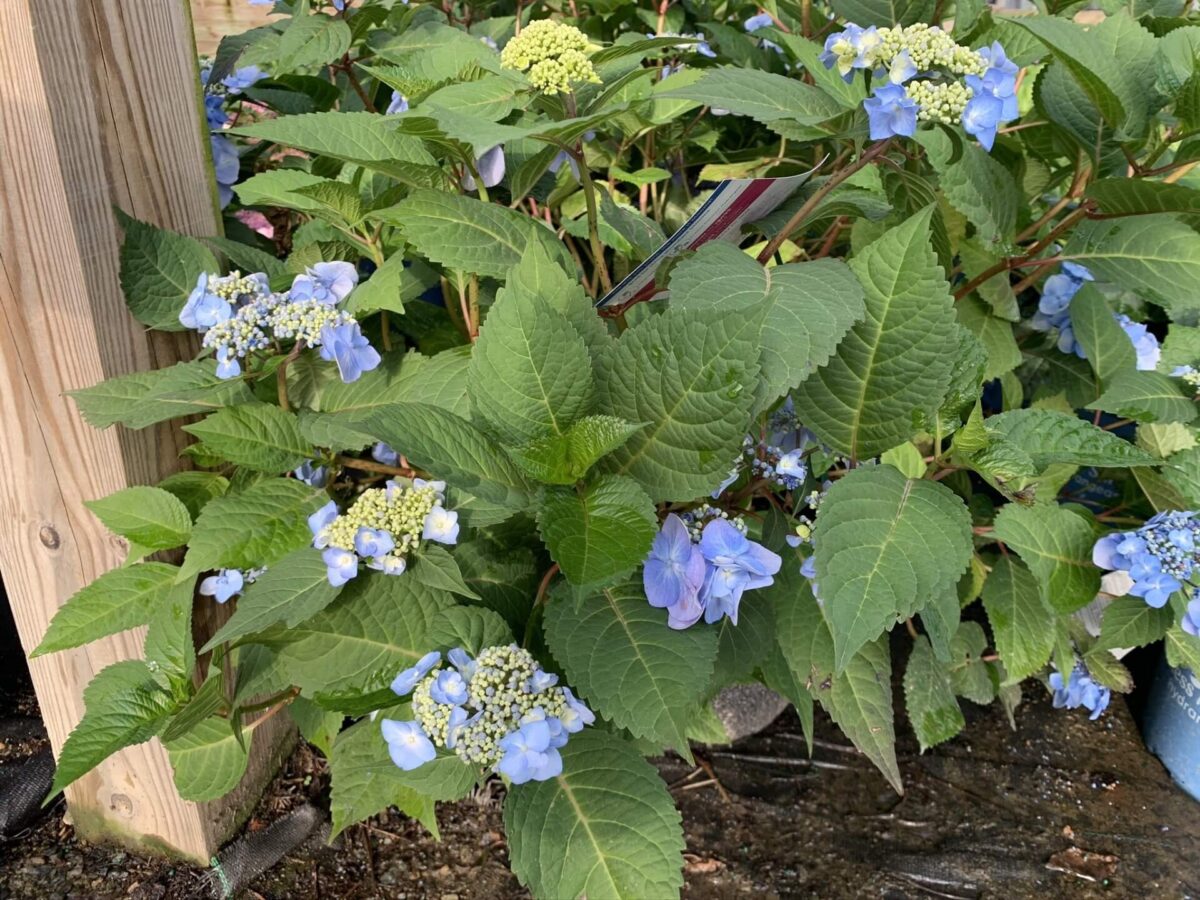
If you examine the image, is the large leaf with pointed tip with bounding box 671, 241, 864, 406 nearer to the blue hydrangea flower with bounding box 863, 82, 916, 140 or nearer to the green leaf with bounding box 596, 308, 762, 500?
the green leaf with bounding box 596, 308, 762, 500

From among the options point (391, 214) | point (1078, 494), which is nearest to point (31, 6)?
point (391, 214)

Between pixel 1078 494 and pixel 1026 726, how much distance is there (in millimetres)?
621

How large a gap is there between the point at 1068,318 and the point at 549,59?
1.06 meters

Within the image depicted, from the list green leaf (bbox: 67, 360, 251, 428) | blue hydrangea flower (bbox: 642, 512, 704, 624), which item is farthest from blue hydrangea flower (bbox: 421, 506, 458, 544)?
green leaf (bbox: 67, 360, 251, 428)

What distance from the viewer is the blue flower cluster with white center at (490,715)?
0.82m

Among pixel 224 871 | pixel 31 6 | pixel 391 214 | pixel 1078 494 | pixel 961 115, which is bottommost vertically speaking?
pixel 224 871

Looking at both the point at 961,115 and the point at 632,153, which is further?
the point at 632,153

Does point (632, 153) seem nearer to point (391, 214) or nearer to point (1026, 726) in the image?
point (391, 214)

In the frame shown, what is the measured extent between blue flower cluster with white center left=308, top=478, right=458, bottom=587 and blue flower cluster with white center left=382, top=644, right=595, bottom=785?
0.12 metres

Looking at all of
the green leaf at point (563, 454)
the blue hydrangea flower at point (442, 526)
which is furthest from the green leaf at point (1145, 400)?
the blue hydrangea flower at point (442, 526)

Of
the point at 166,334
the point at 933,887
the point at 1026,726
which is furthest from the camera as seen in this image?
the point at 1026,726

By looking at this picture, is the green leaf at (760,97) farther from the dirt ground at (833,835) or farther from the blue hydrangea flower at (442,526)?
the dirt ground at (833,835)

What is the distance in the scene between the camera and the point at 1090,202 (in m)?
1.20

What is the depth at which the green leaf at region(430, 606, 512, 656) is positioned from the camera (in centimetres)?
92
